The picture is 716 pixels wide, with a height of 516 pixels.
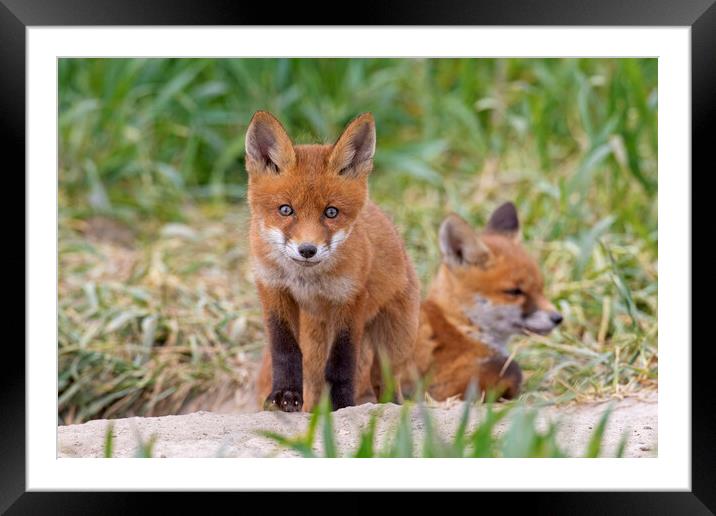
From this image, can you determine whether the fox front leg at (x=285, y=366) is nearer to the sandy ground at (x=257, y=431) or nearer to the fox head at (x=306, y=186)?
the sandy ground at (x=257, y=431)

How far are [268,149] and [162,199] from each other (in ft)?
14.1

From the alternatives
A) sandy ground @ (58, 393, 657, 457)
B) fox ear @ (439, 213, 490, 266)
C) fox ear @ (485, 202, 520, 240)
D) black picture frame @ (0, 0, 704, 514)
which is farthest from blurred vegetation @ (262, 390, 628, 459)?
fox ear @ (485, 202, 520, 240)

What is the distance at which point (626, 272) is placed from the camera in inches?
264

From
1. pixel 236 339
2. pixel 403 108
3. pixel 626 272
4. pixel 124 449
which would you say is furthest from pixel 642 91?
pixel 124 449

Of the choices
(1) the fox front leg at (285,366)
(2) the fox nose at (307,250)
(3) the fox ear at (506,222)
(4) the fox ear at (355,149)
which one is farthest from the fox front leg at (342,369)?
(3) the fox ear at (506,222)

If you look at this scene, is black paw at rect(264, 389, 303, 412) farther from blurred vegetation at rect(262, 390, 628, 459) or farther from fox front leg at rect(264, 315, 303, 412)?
blurred vegetation at rect(262, 390, 628, 459)

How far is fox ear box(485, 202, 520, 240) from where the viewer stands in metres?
6.16

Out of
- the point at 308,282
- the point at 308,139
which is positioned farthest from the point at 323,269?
the point at 308,139

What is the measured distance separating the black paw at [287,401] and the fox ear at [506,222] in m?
2.20

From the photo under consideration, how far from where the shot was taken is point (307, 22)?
379cm

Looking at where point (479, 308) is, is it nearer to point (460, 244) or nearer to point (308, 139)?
point (460, 244)

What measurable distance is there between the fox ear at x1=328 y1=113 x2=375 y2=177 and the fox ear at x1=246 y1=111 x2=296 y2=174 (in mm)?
187

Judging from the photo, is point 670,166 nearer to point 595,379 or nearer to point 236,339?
point 595,379

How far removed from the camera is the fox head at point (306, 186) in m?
4.06
